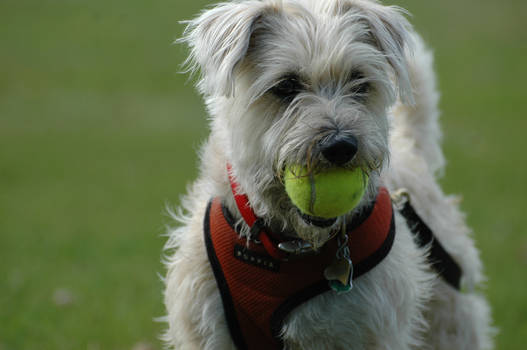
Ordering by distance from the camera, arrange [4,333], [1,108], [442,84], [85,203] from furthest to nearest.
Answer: [442,84], [1,108], [85,203], [4,333]

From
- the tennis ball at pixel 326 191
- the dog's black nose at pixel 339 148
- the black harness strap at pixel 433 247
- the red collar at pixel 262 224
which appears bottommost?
the black harness strap at pixel 433 247

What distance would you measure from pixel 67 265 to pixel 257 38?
16.5 ft

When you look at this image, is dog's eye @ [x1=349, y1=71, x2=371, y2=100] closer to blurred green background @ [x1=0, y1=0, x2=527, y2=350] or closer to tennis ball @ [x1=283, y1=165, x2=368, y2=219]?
tennis ball @ [x1=283, y1=165, x2=368, y2=219]

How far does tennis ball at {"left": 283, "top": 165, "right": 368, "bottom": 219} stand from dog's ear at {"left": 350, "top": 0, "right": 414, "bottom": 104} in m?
0.71

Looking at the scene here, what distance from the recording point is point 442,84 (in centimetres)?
1900

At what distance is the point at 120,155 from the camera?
12.7 meters

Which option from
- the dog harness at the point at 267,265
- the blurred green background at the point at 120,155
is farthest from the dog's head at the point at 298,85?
the blurred green background at the point at 120,155

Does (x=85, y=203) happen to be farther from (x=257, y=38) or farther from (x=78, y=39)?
(x=78, y=39)

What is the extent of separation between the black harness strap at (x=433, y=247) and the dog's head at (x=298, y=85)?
0.86 meters

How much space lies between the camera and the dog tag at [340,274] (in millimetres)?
3092

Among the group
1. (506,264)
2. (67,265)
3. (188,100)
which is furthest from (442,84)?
(67,265)

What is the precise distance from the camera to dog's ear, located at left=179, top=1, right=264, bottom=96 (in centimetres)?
302

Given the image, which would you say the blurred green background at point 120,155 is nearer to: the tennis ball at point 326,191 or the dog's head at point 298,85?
the dog's head at point 298,85

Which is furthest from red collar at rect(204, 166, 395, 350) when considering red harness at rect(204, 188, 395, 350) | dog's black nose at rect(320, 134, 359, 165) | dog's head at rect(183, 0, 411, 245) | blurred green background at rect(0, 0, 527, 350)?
blurred green background at rect(0, 0, 527, 350)
